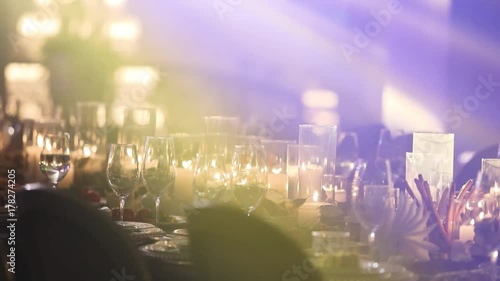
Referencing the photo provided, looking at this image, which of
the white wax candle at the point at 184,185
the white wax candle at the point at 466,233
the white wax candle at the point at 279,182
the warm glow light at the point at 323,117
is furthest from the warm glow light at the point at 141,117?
the warm glow light at the point at 323,117

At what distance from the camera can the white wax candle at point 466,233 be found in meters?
1.77

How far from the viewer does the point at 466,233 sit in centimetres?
180

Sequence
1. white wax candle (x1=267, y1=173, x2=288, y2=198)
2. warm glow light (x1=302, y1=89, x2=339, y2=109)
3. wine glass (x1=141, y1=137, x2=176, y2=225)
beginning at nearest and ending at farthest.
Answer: wine glass (x1=141, y1=137, x2=176, y2=225), white wax candle (x1=267, y1=173, x2=288, y2=198), warm glow light (x1=302, y1=89, x2=339, y2=109)

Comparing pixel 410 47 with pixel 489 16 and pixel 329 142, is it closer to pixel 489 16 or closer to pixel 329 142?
pixel 489 16

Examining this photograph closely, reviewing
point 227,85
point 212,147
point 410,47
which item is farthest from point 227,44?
point 212,147

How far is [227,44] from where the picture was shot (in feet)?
28.0

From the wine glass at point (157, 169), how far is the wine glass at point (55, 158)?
0.44 m

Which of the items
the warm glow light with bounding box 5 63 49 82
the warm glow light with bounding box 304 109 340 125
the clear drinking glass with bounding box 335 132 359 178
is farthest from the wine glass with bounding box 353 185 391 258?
the warm glow light with bounding box 5 63 49 82

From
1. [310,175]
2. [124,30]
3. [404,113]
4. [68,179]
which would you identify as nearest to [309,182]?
[310,175]

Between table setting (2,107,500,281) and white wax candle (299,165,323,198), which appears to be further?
white wax candle (299,165,323,198)

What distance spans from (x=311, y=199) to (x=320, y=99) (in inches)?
230

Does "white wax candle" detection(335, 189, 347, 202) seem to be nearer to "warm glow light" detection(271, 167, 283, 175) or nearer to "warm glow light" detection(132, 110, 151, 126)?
"warm glow light" detection(271, 167, 283, 175)

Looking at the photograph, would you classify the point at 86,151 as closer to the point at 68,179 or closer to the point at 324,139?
the point at 68,179

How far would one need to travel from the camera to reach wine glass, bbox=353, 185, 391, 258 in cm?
160
